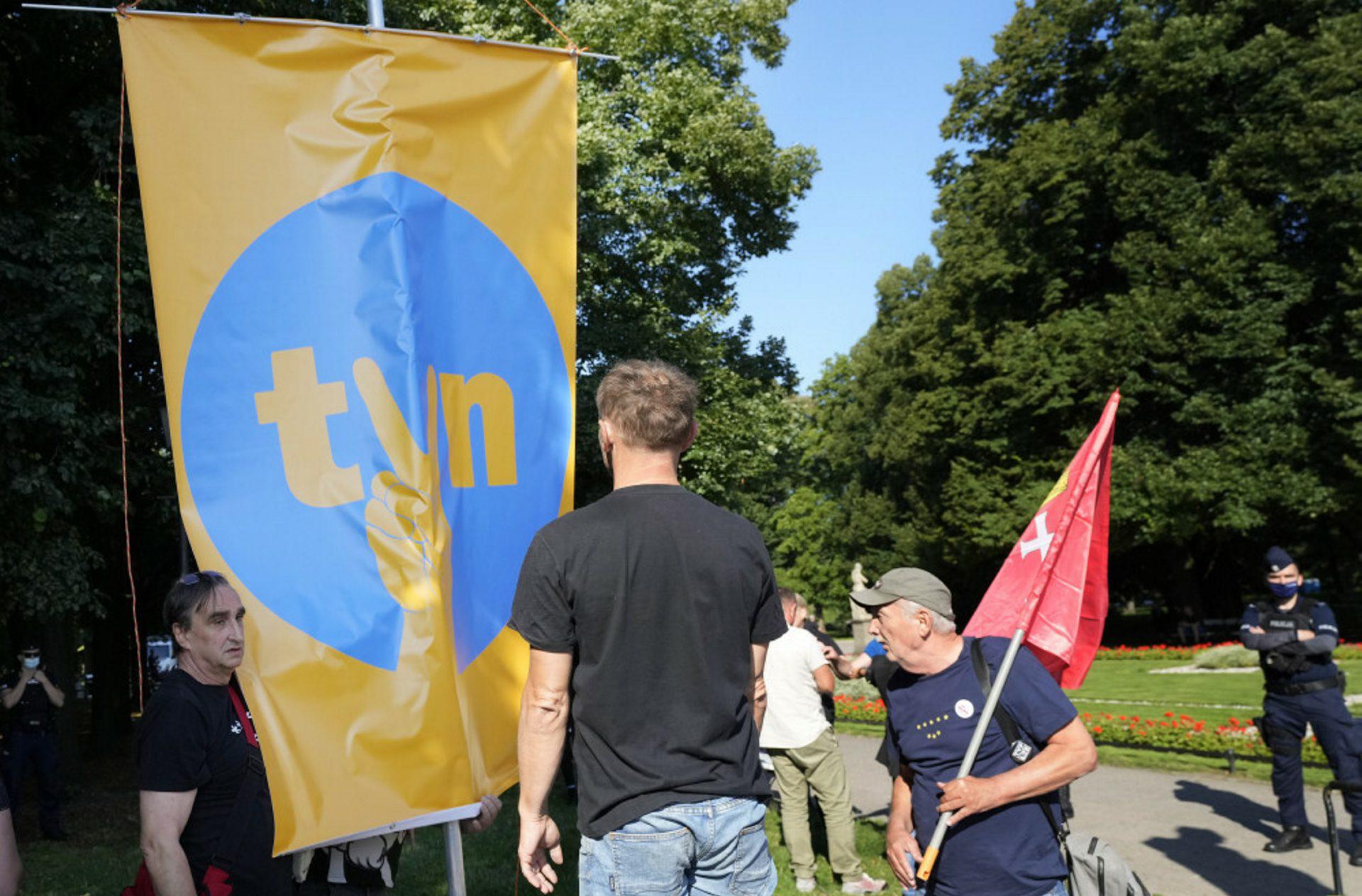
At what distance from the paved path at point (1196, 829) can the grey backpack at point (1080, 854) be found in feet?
13.8

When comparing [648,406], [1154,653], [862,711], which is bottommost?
[1154,653]

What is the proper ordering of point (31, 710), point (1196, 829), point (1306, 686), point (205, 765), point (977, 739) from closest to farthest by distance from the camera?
point (205, 765) → point (977, 739) → point (1306, 686) → point (1196, 829) → point (31, 710)

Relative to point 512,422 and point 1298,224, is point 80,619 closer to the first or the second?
point 512,422

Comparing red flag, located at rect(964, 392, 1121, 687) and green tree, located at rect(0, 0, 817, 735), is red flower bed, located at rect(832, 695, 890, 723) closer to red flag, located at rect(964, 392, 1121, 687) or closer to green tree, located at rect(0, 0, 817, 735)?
green tree, located at rect(0, 0, 817, 735)

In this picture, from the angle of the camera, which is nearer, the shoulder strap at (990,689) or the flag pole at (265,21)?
the flag pole at (265,21)

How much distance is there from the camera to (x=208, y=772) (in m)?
3.43

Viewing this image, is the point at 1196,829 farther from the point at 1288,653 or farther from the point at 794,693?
the point at 794,693

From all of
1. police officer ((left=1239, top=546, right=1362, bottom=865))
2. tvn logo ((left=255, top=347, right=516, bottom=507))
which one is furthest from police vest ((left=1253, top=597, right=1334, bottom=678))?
tvn logo ((left=255, top=347, right=516, bottom=507))

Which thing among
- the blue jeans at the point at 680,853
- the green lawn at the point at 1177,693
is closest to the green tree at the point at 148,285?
the green lawn at the point at 1177,693

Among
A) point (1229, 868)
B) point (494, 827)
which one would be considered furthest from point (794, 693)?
point (494, 827)

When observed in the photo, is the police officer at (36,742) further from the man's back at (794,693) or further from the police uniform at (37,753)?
the man's back at (794,693)

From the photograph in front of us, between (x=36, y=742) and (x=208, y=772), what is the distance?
40.3 ft

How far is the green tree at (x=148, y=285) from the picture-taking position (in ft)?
38.9

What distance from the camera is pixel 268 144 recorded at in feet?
11.7
